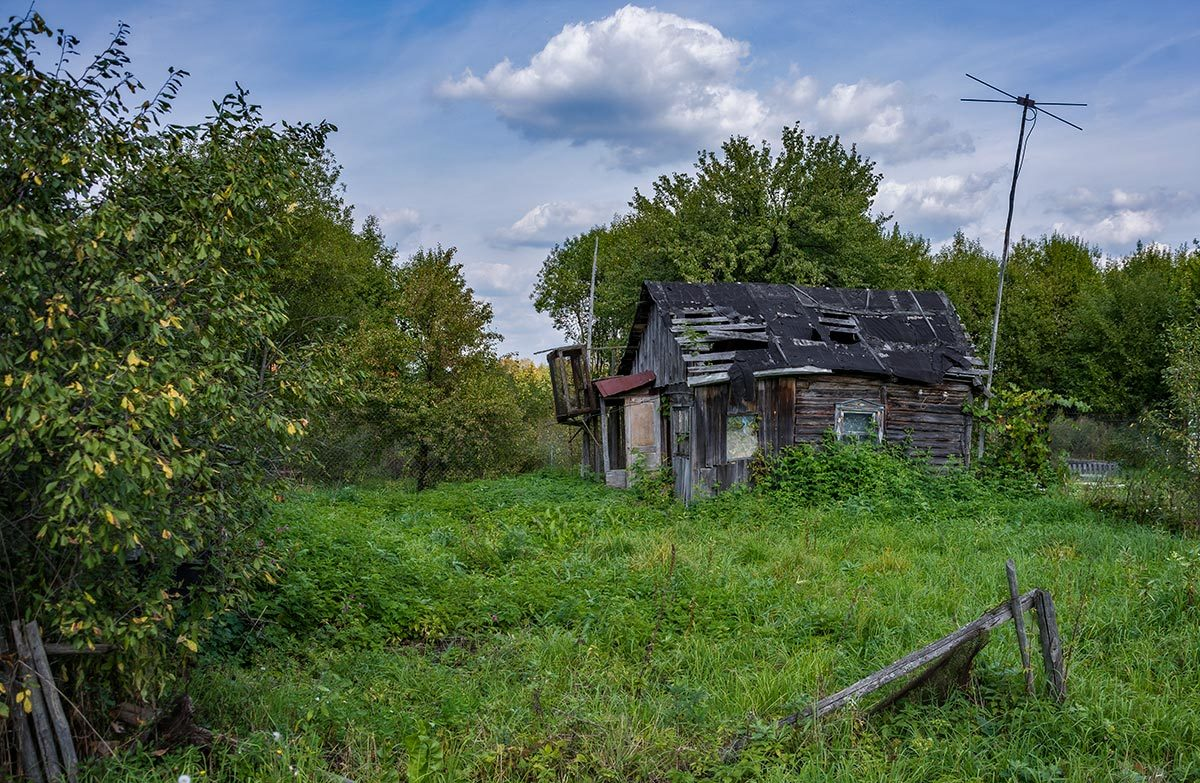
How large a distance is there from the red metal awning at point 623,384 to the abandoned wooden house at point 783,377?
0.04 meters

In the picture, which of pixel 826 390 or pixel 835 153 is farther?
pixel 835 153

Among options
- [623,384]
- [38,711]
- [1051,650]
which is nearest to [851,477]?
[623,384]

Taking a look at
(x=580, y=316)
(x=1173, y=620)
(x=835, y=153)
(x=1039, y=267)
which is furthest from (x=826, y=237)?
(x=1173, y=620)

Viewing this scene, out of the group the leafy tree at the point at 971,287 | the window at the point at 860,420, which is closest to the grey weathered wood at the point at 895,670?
the window at the point at 860,420

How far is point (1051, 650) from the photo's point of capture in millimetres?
5750

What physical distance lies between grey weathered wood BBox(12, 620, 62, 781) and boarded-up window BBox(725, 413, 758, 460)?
13.5 metres

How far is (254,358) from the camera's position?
19.3ft

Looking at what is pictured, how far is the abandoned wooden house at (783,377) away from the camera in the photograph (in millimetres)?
17062

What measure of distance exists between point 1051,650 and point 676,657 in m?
2.78

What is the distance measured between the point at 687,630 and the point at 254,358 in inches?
169

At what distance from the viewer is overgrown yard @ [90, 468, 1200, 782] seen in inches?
208

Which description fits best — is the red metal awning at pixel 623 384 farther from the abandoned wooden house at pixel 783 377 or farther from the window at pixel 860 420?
the window at pixel 860 420

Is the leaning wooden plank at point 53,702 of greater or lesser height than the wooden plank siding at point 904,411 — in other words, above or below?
below

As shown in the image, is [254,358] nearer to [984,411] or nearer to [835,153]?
[984,411]
